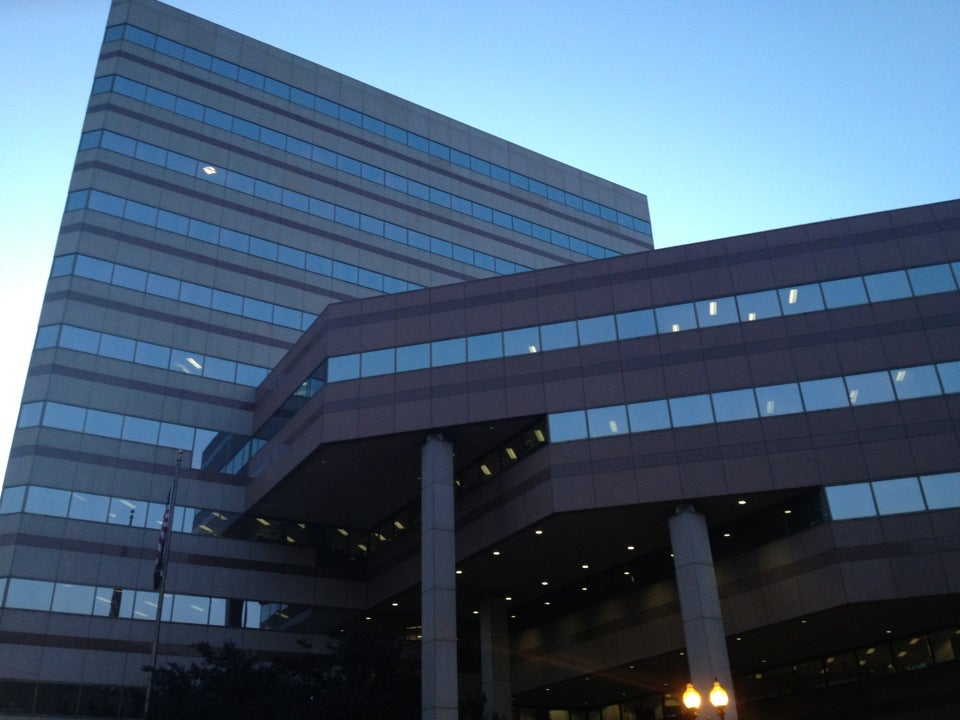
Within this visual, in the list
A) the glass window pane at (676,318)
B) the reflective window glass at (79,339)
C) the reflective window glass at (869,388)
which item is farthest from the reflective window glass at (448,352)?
the reflective window glass at (79,339)

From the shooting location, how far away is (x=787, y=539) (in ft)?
119

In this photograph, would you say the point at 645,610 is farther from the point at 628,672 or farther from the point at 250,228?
the point at 250,228

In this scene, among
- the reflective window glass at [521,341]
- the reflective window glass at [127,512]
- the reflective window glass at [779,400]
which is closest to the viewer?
the reflective window glass at [779,400]

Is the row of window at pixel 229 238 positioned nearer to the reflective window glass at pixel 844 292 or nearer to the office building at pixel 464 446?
the office building at pixel 464 446

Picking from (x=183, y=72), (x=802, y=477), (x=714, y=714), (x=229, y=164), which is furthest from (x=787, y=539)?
(x=183, y=72)

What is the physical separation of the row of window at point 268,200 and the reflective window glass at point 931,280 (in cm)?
3474

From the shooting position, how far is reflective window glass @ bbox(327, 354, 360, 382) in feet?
143

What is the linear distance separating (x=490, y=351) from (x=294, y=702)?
17100 millimetres

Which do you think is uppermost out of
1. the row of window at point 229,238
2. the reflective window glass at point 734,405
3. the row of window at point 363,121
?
the row of window at point 363,121

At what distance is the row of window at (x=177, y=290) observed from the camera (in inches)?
2089

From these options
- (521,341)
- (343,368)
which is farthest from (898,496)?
(343,368)

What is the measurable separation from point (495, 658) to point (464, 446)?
1192 centimetres

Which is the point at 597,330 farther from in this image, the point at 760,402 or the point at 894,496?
the point at 894,496

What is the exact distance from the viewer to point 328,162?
65.3m
